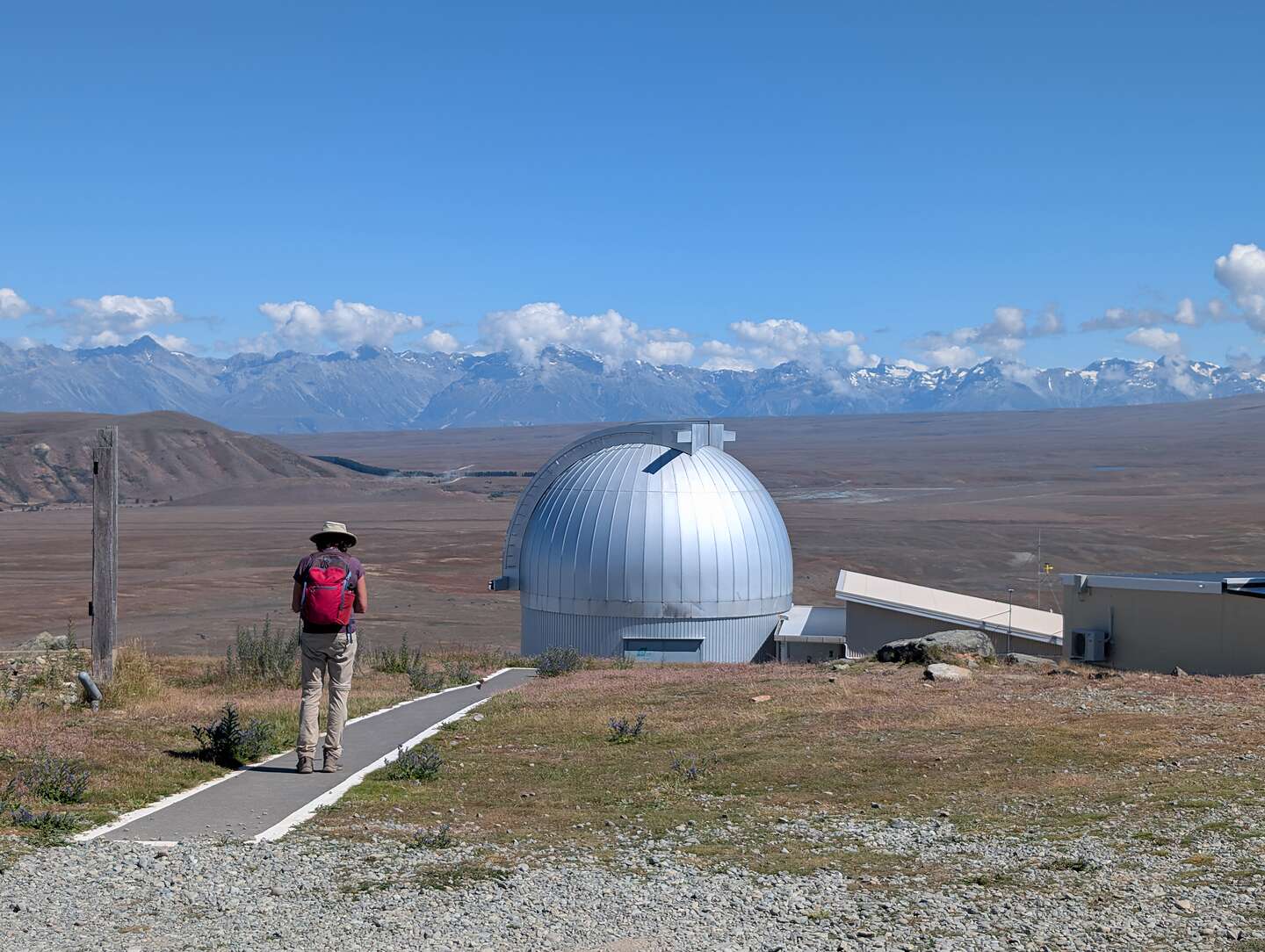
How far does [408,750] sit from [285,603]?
44090mm

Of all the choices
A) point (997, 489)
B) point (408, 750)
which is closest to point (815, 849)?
point (408, 750)

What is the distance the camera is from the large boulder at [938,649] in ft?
62.8

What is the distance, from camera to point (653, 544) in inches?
1014

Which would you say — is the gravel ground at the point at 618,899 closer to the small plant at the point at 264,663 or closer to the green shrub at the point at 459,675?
the small plant at the point at 264,663

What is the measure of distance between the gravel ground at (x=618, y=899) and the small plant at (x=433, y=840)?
9 centimetres

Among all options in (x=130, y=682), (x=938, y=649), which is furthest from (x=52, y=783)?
(x=938, y=649)

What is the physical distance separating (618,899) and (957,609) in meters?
22.7

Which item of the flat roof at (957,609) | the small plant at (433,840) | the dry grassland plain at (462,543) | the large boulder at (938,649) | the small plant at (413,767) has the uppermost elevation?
the small plant at (433,840)

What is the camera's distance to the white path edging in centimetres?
776

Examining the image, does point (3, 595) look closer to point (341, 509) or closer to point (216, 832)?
point (216, 832)

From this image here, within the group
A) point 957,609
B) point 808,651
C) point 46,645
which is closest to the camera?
point 46,645

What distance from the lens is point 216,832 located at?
7.77m

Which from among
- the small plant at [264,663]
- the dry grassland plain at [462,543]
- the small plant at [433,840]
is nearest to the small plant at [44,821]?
the small plant at [433,840]

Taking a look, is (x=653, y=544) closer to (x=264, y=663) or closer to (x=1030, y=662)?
(x=1030, y=662)
